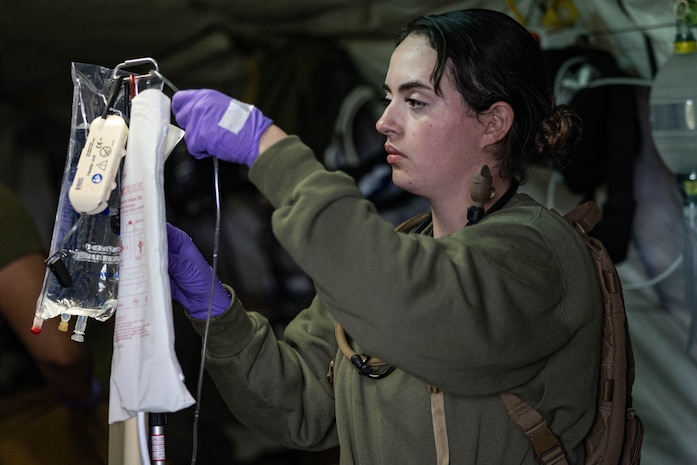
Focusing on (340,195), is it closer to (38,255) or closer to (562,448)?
(562,448)

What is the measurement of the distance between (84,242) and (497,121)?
0.67 m

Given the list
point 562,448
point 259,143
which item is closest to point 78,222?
point 259,143

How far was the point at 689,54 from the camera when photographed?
2113 mm

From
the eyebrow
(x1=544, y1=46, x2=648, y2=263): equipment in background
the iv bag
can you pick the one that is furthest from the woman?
(x1=544, y1=46, x2=648, y2=263): equipment in background

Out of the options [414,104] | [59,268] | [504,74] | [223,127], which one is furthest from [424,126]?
[59,268]

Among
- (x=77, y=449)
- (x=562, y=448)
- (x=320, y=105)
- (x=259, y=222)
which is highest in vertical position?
(x=320, y=105)

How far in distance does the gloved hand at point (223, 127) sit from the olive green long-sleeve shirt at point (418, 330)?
38mm

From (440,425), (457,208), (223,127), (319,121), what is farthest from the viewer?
(319,121)

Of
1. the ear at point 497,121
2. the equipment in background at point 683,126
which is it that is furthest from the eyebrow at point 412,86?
the equipment in background at point 683,126

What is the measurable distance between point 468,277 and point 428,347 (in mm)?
106

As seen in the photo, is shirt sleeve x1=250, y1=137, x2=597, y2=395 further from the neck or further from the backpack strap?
the neck

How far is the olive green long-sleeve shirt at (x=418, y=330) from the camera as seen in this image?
3.67 feet

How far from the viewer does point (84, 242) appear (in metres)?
1.32

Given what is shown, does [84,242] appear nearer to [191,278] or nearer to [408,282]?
[191,278]
